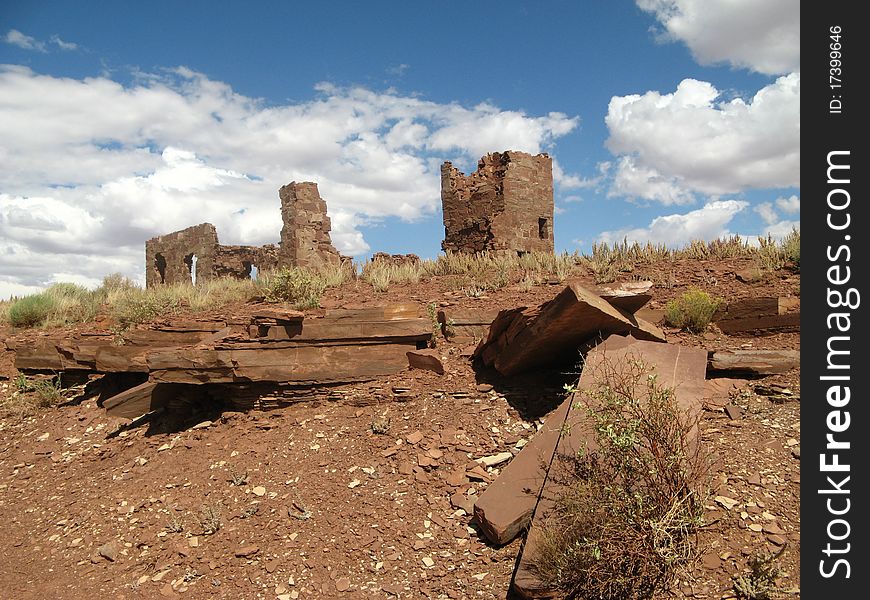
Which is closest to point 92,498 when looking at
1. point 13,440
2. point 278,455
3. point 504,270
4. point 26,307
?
point 278,455

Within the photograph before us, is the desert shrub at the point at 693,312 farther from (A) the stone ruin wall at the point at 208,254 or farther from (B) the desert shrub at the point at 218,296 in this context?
(A) the stone ruin wall at the point at 208,254

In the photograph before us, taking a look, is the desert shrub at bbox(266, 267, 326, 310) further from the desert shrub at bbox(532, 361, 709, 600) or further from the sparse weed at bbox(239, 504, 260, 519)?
the desert shrub at bbox(532, 361, 709, 600)

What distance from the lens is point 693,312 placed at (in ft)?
23.5

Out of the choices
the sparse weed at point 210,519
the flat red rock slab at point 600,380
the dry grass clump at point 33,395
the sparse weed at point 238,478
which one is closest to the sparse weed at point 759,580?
the flat red rock slab at point 600,380

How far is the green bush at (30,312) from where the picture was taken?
11977 mm

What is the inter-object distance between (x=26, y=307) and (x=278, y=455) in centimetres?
973

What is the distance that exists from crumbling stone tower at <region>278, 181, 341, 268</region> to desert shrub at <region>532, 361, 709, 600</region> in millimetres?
12997

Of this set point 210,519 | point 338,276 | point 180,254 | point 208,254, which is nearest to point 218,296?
point 338,276

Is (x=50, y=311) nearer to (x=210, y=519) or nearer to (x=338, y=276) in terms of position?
(x=338, y=276)

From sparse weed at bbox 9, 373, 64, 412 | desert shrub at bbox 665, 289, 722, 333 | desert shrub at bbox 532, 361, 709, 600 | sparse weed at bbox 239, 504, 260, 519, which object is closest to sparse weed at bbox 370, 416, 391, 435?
sparse weed at bbox 239, 504, 260, 519

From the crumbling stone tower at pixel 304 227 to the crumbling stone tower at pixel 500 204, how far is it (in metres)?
4.01

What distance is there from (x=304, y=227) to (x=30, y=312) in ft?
23.1

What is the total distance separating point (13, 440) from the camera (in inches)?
318
